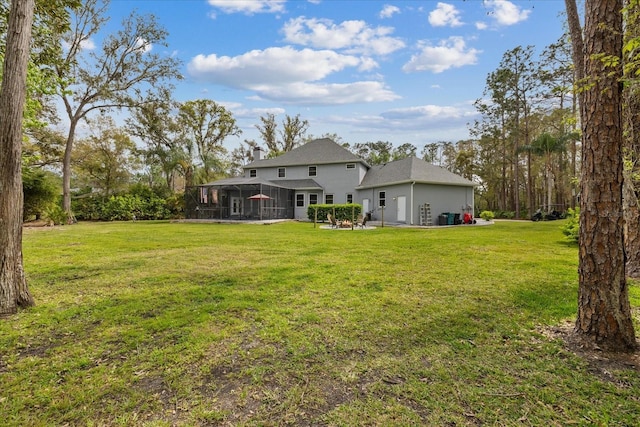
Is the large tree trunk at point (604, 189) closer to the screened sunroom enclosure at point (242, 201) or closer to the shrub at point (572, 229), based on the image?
the shrub at point (572, 229)

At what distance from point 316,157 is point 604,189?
2201cm

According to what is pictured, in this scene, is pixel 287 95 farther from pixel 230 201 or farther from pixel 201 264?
pixel 201 264

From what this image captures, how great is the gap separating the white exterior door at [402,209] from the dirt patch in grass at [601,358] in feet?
48.2

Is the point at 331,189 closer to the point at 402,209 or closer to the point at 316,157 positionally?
the point at 316,157

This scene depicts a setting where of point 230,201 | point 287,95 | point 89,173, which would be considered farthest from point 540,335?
point 89,173

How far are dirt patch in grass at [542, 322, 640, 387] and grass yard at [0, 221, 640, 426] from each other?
0.03m

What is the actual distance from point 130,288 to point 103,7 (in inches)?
866

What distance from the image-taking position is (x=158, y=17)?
1958 centimetres

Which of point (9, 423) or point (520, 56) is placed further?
point (520, 56)

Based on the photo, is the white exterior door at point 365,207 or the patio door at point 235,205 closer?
the white exterior door at point 365,207

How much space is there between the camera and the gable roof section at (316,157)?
908 inches

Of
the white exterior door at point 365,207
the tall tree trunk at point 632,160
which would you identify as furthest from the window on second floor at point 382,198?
the tall tree trunk at point 632,160

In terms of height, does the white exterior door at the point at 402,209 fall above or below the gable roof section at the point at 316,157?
below

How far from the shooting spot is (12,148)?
Answer: 3432 mm
